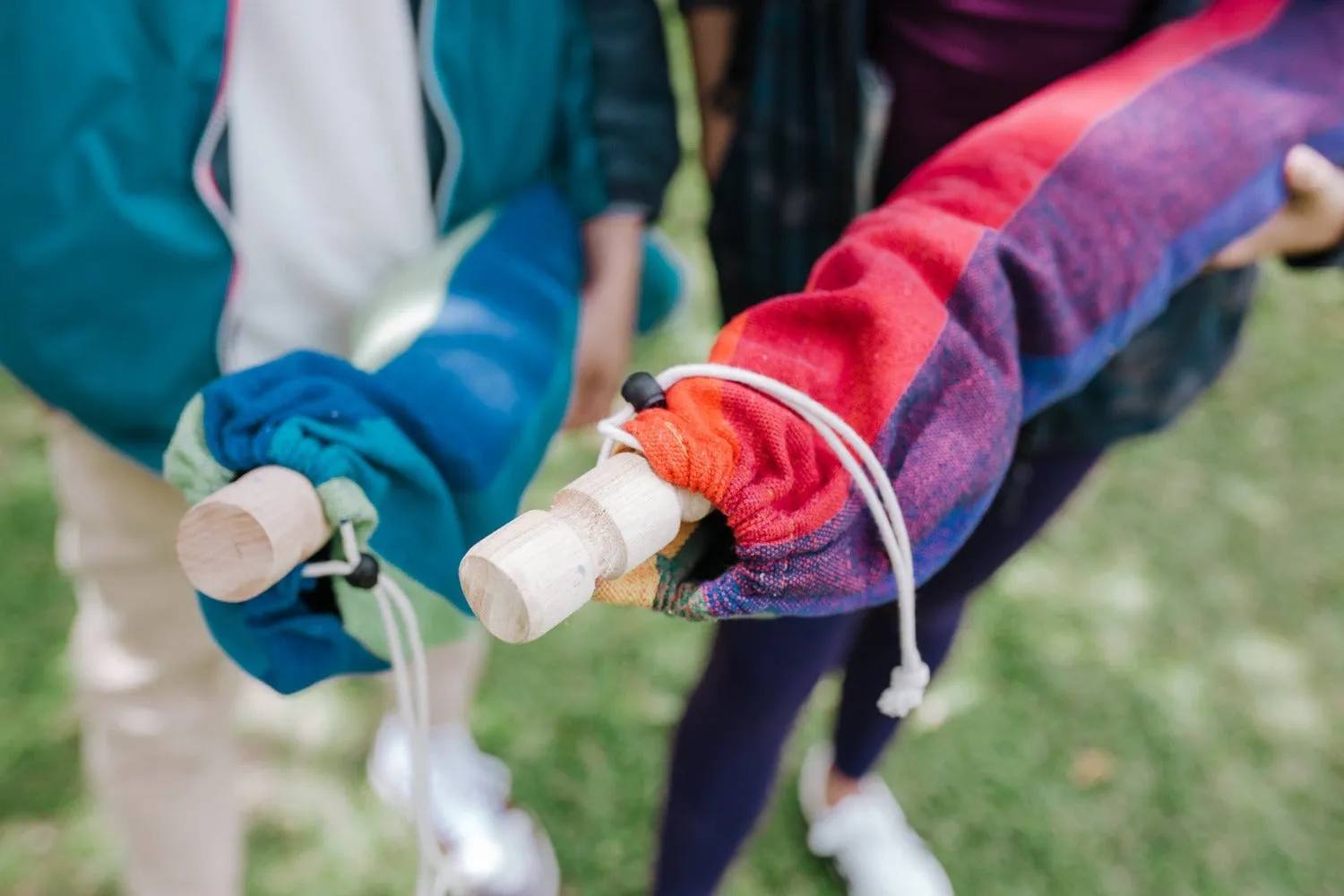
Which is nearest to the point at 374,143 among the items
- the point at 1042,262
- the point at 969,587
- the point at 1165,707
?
the point at 1042,262

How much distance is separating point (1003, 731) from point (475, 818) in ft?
2.47

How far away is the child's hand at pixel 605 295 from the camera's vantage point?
0.96 meters

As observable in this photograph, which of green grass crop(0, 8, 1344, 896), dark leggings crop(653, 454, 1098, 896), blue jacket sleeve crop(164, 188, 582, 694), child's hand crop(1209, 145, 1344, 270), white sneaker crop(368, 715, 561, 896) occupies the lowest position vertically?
green grass crop(0, 8, 1344, 896)

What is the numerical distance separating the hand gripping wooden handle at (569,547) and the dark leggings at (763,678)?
411 mm

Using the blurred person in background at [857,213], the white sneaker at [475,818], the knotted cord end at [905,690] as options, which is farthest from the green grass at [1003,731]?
the knotted cord end at [905,690]

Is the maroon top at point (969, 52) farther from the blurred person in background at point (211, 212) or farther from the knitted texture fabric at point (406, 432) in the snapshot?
the knitted texture fabric at point (406, 432)

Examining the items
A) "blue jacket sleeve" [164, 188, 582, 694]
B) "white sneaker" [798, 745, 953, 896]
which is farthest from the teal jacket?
"white sneaker" [798, 745, 953, 896]

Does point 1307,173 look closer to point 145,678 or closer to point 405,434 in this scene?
point 405,434

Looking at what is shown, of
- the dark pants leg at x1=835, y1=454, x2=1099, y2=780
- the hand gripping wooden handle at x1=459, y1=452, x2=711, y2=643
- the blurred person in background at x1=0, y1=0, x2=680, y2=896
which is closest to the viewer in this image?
the hand gripping wooden handle at x1=459, y1=452, x2=711, y2=643

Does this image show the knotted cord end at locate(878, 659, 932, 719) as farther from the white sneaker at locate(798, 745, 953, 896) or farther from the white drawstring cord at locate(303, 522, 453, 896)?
the white sneaker at locate(798, 745, 953, 896)

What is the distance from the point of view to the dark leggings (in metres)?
0.93

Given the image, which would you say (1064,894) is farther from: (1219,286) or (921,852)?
(1219,286)

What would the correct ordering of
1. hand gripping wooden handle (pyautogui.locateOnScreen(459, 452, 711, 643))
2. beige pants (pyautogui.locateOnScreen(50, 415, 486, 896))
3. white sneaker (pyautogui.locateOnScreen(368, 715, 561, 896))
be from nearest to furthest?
hand gripping wooden handle (pyautogui.locateOnScreen(459, 452, 711, 643)) → beige pants (pyautogui.locateOnScreen(50, 415, 486, 896)) → white sneaker (pyautogui.locateOnScreen(368, 715, 561, 896))

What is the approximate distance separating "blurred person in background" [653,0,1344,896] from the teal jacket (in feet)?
0.38
